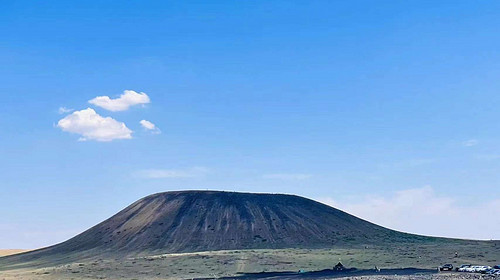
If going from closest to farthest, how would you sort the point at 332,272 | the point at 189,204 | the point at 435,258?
1. the point at 332,272
2. the point at 435,258
3. the point at 189,204

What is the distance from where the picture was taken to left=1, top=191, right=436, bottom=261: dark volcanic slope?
146875 millimetres

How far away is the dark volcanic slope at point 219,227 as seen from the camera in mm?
146875

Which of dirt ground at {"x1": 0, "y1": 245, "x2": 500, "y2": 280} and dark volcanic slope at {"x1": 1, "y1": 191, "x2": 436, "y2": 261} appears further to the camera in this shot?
dark volcanic slope at {"x1": 1, "y1": 191, "x2": 436, "y2": 261}

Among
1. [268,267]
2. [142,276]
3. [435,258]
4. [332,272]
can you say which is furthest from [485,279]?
[142,276]

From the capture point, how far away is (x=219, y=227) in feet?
521

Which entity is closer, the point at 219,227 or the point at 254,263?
the point at 254,263

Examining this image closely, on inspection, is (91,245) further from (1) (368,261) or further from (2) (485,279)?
(2) (485,279)

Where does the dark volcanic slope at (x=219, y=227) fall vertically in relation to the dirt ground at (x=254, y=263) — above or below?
above

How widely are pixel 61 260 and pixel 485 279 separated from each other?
333 ft

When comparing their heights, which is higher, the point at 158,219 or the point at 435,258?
the point at 158,219

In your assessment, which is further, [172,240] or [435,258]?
[172,240]

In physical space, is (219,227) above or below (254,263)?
above

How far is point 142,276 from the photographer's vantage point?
96062 mm

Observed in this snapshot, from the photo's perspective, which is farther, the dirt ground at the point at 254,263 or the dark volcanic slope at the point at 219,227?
the dark volcanic slope at the point at 219,227
